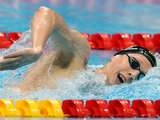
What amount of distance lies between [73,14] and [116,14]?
1.27m

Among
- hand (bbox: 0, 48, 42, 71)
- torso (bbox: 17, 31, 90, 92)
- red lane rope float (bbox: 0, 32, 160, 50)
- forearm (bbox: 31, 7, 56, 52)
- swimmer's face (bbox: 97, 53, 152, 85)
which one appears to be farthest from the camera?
red lane rope float (bbox: 0, 32, 160, 50)

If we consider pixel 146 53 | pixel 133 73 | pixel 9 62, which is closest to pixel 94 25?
pixel 146 53

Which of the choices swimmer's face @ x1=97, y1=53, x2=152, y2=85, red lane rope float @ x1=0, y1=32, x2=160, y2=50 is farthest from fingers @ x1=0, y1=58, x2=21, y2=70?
red lane rope float @ x1=0, y1=32, x2=160, y2=50

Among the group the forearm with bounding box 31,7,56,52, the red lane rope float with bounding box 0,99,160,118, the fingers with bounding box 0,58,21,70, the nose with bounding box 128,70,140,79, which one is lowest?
the red lane rope float with bounding box 0,99,160,118

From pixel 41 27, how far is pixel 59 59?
614 mm

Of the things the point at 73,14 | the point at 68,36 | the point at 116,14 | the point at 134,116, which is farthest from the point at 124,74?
the point at 116,14

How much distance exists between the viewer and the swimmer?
153 cm

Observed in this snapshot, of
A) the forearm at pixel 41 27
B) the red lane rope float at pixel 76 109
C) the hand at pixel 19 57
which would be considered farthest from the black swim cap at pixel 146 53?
the hand at pixel 19 57

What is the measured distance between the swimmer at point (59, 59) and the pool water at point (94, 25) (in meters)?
0.07

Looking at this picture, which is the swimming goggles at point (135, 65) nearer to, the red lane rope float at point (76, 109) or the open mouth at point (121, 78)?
the open mouth at point (121, 78)

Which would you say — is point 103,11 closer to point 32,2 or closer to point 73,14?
point 73,14

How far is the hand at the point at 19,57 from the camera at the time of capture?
1.47 meters

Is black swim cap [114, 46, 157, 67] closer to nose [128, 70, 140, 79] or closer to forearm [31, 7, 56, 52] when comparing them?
nose [128, 70, 140, 79]

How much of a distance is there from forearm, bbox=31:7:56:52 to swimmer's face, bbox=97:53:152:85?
88cm
